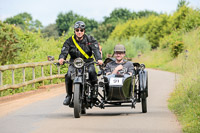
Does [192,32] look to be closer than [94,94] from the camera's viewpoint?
No

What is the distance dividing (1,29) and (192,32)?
71.2 feet

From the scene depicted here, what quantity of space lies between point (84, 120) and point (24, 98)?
6.89 m

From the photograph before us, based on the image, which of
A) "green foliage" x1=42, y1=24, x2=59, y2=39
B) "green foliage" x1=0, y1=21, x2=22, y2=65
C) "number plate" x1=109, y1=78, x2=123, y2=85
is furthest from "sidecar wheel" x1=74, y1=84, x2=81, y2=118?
"green foliage" x1=42, y1=24, x2=59, y2=39

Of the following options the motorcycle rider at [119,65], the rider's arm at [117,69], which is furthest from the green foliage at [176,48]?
the rider's arm at [117,69]

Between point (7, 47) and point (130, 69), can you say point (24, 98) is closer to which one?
point (130, 69)

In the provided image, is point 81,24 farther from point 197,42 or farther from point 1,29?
point 197,42

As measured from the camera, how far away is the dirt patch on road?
44.3 ft

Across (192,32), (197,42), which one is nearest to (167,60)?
(192,32)

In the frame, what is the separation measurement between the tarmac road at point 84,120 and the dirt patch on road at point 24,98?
0.10ft

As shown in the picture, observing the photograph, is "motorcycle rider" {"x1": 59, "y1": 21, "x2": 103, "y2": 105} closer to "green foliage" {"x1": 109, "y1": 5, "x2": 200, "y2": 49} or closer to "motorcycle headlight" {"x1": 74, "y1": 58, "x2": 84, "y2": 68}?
"motorcycle headlight" {"x1": 74, "y1": 58, "x2": 84, "y2": 68}

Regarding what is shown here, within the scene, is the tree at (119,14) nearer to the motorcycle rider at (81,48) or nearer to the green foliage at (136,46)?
the green foliage at (136,46)

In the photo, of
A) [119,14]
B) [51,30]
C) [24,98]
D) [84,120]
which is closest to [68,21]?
[51,30]

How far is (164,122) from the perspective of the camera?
966 cm

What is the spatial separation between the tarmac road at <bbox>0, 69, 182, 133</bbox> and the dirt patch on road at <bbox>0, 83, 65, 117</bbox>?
3 centimetres
